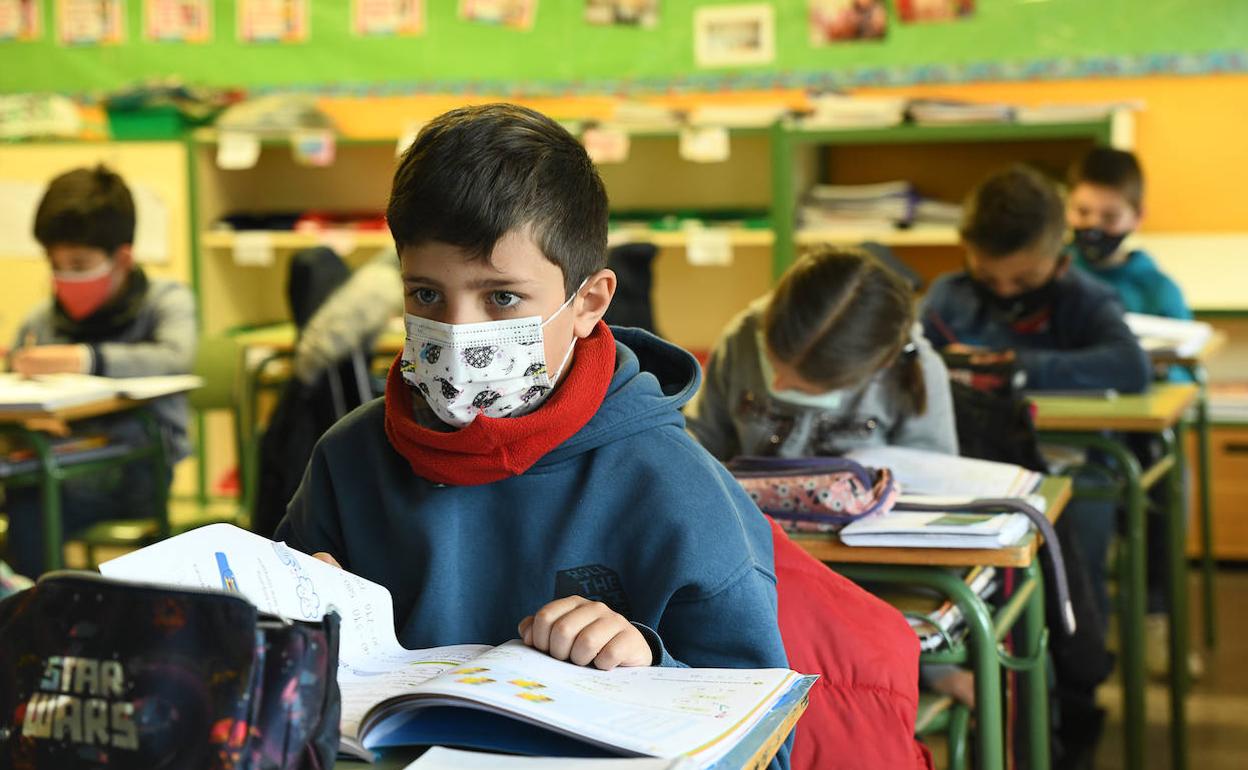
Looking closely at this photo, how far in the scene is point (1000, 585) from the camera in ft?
6.59

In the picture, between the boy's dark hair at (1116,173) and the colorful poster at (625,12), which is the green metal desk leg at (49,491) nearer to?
the boy's dark hair at (1116,173)

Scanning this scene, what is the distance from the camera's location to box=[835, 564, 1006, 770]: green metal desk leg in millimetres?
1756

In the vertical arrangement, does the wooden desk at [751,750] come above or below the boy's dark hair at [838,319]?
below

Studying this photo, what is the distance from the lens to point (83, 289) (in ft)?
11.8

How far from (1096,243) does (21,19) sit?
4.46m

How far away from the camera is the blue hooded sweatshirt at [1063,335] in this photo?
318 centimetres

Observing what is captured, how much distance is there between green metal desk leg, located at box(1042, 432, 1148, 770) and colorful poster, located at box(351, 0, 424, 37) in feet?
11.7

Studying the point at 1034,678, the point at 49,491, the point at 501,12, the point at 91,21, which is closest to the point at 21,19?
the point at 91,21

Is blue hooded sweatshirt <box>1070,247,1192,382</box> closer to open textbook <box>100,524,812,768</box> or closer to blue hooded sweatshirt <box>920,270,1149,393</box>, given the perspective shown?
blue hooded sweatshirt <box>920,270,1149,393</box>

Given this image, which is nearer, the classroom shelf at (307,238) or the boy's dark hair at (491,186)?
the boy's dark hair at (491,186)

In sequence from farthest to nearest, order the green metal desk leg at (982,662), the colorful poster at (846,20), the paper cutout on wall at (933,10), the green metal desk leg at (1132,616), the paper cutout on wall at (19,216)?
the paper cutout on wall at (19,216) < the colorful poster at (846,20) < the paper cutout on wall at (933,10) < the green metal desk leg at (1132,616) < the green metal desk leg at (982,662)

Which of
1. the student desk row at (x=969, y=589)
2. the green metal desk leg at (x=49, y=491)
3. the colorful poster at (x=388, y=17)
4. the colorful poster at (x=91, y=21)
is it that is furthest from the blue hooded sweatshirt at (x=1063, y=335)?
the colorful poster at (x=91, y=21)

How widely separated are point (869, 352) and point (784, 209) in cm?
254

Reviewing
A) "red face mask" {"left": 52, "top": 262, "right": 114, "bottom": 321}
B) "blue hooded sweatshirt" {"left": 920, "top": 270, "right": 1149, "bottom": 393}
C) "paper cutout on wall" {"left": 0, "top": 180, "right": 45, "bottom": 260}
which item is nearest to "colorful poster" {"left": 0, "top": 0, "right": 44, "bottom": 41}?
"paper cutout on wall" {"left": 0, "top": 180, "right": 45, "bottom": 260}
